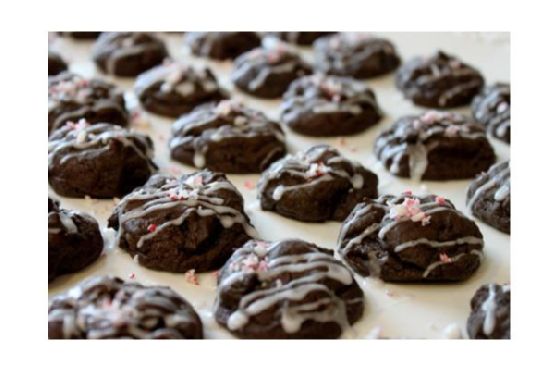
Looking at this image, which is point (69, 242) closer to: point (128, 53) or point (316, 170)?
point (316, 170)

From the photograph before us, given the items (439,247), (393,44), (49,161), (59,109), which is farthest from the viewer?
(393,44)

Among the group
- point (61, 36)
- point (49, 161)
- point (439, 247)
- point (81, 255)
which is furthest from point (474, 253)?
point (61, 36)

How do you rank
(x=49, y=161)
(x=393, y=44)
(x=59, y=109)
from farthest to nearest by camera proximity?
(x=393, y=44) < (x=59, y=109) < (x=49, y=161)

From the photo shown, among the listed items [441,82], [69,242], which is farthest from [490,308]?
[441,82]

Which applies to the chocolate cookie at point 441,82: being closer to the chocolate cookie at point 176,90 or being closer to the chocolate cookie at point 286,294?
the chocolate cookie at point 176,90

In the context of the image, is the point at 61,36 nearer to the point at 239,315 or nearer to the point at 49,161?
the point at 49,161

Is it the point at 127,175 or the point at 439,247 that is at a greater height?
the point at 127,175
